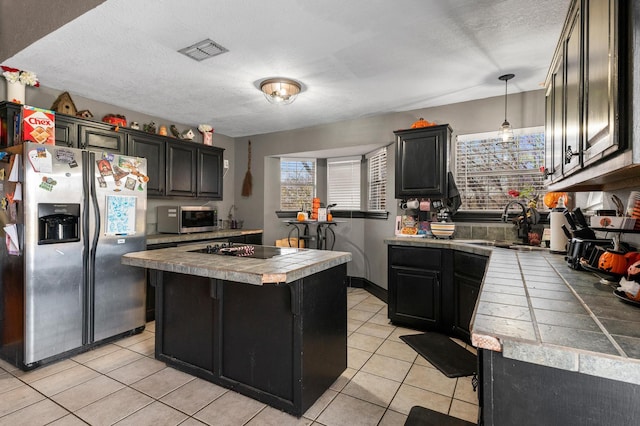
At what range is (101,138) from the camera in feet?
11.5

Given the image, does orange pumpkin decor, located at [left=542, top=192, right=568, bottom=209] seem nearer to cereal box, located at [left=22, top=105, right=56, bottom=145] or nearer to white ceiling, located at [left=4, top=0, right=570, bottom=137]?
white ceiling, located at [left=4, top=0, right=570, bottom=137]

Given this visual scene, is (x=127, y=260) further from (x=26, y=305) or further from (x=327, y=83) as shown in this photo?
(x=327, y=83)

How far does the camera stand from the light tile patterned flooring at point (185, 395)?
1.93 m

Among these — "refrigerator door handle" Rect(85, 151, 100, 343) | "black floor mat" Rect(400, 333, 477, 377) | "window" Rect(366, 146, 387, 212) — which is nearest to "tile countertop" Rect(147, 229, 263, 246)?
"refrigerator door handle" Rect(85, 151, 100, 343)

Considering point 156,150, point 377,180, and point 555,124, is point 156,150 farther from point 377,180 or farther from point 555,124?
point 555,124

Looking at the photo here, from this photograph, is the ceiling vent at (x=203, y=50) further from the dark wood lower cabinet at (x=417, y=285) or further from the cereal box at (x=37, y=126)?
the dark wood lower cabinet at (x=417, y=285)

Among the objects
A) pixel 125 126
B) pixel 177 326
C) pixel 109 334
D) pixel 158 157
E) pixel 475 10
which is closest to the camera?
pixel 475 10

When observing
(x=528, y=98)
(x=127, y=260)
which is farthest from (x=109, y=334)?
(x=528, y=98)

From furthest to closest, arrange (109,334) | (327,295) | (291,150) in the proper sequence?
(291,150) < (109,334) < (327,295)

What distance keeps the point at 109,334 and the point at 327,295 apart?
2251 millimetres

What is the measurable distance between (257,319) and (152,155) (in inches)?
116

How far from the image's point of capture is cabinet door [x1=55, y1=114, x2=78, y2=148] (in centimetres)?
312

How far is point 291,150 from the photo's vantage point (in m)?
5.12

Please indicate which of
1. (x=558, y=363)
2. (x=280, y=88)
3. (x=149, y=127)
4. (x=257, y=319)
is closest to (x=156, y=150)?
(x=149, y=127)
